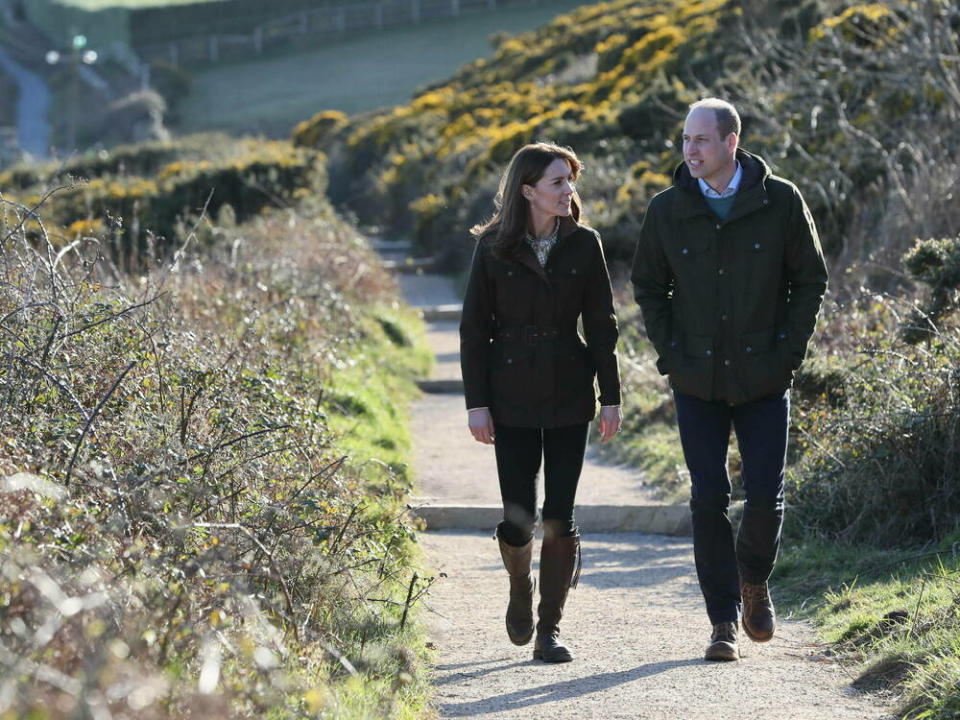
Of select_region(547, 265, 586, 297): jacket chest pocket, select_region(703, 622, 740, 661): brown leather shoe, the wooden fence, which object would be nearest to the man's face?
select_region(547, 265, 586, 297): jacket chest pocket

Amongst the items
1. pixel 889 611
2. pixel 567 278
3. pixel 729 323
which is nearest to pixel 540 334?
pixel 567 278

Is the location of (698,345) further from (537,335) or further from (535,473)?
(535,473)

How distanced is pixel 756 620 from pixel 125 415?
8.43 feet

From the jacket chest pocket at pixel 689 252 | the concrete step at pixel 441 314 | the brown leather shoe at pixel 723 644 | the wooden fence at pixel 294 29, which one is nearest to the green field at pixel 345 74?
the wooden fence at pixel 294 29

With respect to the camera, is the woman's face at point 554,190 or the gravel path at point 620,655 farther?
the woman's face at point 554,190

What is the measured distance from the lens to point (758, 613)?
20.3ft

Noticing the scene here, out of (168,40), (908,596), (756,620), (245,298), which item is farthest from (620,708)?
(168,40)

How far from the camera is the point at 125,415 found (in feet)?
20.4

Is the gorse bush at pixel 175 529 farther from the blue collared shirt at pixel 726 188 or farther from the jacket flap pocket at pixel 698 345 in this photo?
the blue collared shirt at pixel 726 188

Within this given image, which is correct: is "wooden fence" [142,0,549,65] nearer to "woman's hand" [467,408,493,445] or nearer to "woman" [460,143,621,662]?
"woman" [460,143,621,662]

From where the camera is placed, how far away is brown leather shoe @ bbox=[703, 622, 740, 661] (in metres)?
6.11

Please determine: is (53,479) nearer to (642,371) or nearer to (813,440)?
(813,440)

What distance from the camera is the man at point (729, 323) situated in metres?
5.96

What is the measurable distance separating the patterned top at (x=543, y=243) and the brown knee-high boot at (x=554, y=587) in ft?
3.59
